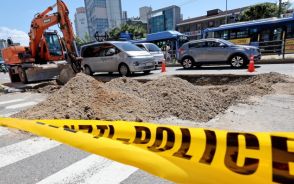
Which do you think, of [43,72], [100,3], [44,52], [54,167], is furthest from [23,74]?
[100,3]

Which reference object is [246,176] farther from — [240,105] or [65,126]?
[240,105]

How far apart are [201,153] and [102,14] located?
11271 cm

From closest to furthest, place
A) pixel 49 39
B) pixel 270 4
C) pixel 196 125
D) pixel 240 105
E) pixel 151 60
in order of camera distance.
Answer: pixel 196 125 → pixel 240 105 → pixel 151 60 → pixel 49 39 → pixel 270 4

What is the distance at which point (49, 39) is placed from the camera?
51.3 feet

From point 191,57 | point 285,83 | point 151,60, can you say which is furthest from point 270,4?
point 285,83

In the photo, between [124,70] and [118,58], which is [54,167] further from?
[118,58]

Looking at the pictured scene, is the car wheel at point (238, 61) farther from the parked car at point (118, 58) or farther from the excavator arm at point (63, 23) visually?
the excavator arm at point (63, 23)

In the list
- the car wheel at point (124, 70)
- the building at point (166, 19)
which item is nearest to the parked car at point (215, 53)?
the car wheel at point (124, 70)

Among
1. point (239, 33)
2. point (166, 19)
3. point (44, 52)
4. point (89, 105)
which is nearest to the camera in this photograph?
point (89, 105)

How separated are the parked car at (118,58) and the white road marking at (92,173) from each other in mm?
10210

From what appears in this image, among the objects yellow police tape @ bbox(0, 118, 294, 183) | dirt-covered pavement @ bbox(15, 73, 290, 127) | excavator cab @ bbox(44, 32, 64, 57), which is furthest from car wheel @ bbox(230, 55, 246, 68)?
yellow police tape @ bbox(0, 118, 294, 183)

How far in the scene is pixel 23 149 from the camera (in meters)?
4.49

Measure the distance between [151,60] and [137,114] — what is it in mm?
8810

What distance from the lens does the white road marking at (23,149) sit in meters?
4.10
